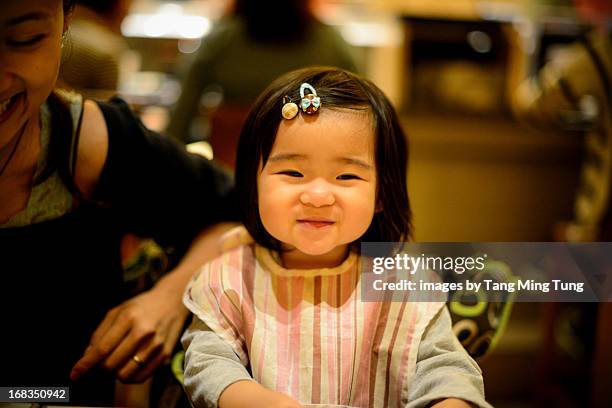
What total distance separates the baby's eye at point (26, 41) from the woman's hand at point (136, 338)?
360 mm

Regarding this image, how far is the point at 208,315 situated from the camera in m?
0.69

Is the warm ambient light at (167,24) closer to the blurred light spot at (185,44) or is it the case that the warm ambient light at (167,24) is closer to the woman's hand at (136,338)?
the blurred light spot at (185,44)

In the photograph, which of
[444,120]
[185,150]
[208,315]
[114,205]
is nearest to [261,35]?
[185,150]

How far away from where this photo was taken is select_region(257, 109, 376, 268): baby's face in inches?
25.7

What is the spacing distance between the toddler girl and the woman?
14 centimetres

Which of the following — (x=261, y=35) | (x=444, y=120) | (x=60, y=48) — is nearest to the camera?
(x=60, y=48)

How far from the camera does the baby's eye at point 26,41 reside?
1.94 ft

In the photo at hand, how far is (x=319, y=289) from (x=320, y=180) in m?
0.14

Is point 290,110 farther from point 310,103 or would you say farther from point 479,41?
point 479,41

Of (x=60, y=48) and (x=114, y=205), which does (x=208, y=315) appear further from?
Answer: (x=60, y=48)


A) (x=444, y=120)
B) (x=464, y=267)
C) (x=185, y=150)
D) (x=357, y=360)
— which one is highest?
(x=444, y=120)

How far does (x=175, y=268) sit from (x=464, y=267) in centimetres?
41

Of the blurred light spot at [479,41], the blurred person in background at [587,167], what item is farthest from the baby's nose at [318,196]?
the blurred light spot at [479,41]

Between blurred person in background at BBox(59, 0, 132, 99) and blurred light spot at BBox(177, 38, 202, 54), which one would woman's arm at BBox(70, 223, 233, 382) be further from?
blurred light spot at BBox(177, 38, 202, 54)
